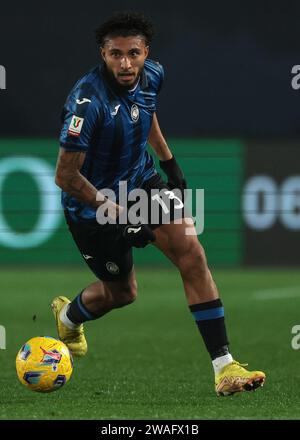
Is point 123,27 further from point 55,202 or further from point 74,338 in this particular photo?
point 55,202

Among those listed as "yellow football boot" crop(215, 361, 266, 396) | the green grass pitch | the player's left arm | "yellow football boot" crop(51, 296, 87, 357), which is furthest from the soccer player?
"yellow football boot" crop(51, 296, 87, 357)

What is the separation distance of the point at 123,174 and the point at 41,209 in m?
8.66

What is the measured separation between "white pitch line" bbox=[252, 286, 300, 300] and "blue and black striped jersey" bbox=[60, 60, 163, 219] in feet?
18.3

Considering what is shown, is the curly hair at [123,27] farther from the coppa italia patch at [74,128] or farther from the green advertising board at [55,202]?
the green advertising board at [55,202]

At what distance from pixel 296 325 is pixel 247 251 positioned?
514 centimetres

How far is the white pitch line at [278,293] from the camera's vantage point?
12.6 m

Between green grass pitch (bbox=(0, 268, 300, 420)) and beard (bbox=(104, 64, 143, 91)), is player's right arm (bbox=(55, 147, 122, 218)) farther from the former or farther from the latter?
green grass pitch (bbox=(0, 268, 300, 420))

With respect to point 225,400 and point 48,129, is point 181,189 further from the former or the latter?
point 48,129

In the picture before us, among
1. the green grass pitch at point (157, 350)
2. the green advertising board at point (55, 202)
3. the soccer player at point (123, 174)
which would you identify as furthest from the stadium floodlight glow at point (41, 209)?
the soccer player at point (123, 174)

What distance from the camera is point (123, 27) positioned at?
21.8 feet

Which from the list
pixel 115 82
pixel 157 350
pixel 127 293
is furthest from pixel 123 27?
pixel 157 350

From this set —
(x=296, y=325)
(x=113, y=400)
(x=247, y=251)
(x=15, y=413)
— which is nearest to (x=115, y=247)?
(x=113, y=400)

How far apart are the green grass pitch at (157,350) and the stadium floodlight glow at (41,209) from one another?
1.33ft

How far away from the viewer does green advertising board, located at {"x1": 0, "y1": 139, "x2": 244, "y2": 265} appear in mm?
15461
